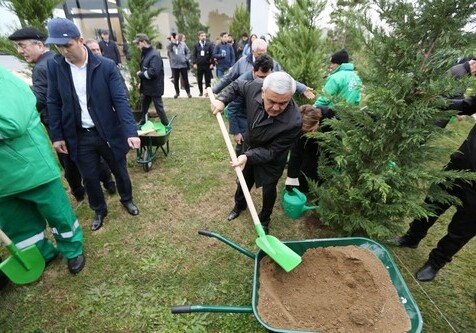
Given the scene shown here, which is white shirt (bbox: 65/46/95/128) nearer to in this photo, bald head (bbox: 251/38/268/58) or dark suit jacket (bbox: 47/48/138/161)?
dark suit jacket (bbox: 47/48/138/161)

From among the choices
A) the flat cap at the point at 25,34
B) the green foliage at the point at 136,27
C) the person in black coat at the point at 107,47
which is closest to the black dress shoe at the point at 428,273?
the flat cap at the point at 25,34

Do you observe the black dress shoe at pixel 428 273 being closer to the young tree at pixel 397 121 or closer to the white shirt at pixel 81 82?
the young tree at pixel 397 121

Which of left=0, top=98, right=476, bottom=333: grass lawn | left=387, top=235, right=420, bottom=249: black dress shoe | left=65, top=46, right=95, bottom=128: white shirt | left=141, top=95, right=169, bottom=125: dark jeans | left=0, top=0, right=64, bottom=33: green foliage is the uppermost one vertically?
left=0, top=0, right=64, bottom=33: green foliage

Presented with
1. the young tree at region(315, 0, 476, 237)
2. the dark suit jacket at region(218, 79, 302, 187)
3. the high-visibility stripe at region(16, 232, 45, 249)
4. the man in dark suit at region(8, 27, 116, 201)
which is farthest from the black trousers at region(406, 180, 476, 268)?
the man in dark suit at region(8, 27, 116, 201)

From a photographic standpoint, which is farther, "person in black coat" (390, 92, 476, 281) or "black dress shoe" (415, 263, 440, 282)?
"black dress shoe" (415, 263, 440, 282)

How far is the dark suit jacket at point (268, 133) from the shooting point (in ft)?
8.63

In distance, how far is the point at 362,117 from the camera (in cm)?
236

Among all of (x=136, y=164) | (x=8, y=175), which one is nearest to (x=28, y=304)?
(x=8, y=175)

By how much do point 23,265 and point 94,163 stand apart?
3.89 feet

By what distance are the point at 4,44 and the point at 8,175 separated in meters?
3.73

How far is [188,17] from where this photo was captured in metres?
12.6

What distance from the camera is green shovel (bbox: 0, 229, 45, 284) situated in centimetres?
218

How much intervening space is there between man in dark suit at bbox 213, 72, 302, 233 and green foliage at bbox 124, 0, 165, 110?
4725 millimetres

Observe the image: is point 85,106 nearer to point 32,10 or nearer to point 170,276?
point 170,276
